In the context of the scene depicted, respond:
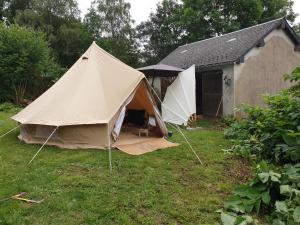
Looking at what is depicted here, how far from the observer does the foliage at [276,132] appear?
5.39m

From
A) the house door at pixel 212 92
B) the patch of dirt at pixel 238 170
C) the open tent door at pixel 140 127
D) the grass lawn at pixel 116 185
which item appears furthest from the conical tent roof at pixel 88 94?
the house door at pixel 212 92

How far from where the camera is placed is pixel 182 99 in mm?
11219

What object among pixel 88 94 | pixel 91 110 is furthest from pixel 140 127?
pixel 91 110

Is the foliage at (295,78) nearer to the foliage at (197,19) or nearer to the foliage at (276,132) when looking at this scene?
the foliage at (276,132)

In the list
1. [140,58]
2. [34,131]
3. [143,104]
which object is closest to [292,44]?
[143,104]

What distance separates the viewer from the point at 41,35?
1617 cm

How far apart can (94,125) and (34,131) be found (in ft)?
5.33

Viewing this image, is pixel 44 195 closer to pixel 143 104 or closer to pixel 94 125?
pixel 94 125

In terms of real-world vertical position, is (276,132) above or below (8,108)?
below

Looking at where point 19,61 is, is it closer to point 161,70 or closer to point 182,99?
point 161,70

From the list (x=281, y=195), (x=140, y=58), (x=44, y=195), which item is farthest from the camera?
(x=140, y=58)

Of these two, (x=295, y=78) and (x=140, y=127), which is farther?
(x=140, y=127)

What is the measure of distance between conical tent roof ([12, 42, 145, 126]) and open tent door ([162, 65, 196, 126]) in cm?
343

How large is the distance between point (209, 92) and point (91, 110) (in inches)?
328
